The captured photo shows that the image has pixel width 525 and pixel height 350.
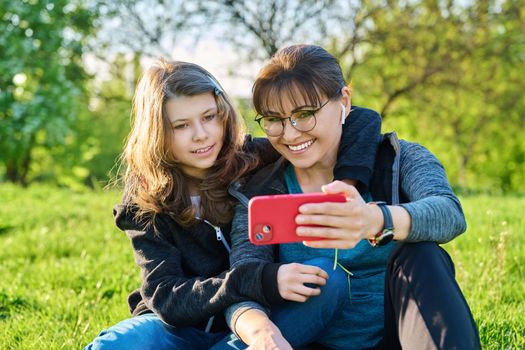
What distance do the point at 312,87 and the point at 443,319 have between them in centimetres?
107

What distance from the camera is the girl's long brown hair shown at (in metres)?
2.80

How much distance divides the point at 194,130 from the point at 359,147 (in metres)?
0.70

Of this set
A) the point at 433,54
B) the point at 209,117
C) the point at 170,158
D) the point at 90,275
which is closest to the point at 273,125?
the point at 209,117

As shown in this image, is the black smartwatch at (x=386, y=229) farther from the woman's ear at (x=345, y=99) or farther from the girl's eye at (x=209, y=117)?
the girl's eye at (x=209, y=117)

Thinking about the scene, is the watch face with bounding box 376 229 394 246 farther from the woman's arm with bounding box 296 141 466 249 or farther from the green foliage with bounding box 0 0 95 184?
the green foliage with bounding box 0 0 95 184

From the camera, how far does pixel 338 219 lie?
209cm

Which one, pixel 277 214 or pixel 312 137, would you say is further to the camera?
pixel 312 137

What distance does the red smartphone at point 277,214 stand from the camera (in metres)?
2.10

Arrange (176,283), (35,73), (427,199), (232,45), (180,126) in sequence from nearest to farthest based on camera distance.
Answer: (427,199) → (176,283) → (180,126) → (35,73) → (232,45)

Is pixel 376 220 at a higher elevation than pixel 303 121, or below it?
below

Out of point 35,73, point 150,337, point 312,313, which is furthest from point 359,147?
point 35,73

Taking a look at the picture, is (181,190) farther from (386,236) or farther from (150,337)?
(386,236)

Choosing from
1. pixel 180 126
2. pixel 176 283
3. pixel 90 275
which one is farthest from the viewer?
pixel 90 275

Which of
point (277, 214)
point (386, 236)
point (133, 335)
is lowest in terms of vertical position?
point (133, 335)
